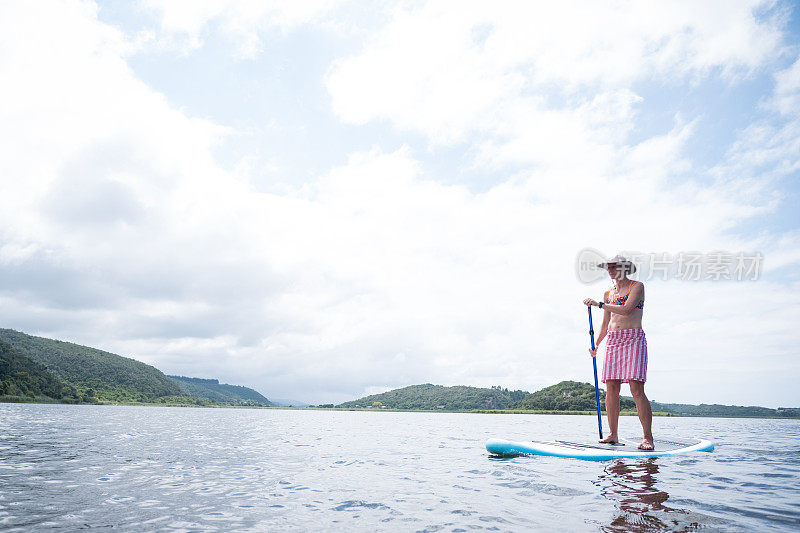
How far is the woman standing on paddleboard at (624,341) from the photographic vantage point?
442 inches

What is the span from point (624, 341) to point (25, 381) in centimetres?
15510

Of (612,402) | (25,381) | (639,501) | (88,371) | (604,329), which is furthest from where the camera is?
(88,371)

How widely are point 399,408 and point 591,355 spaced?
19195 cm

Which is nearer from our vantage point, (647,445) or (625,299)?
(625,299)

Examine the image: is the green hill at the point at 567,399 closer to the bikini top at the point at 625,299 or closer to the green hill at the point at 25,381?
the bikini top at the point at 625,299

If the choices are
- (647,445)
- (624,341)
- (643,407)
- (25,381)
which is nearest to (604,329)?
(624,341)

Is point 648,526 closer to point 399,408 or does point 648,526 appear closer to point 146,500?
point 146,500

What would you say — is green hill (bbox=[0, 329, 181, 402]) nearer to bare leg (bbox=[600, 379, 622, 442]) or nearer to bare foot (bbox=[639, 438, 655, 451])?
bare leg (bbox=[600, 379, 622, 442])

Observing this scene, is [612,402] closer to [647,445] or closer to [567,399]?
[647,445]

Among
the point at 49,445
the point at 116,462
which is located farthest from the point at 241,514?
the point at 49,445

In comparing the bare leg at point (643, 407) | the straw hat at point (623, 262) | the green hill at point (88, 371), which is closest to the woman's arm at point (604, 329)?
the straw hat at point (623, 262)

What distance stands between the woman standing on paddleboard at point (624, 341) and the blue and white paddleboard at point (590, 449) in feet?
1.86

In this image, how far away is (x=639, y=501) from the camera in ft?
22.0

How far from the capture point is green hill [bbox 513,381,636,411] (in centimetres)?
12431
